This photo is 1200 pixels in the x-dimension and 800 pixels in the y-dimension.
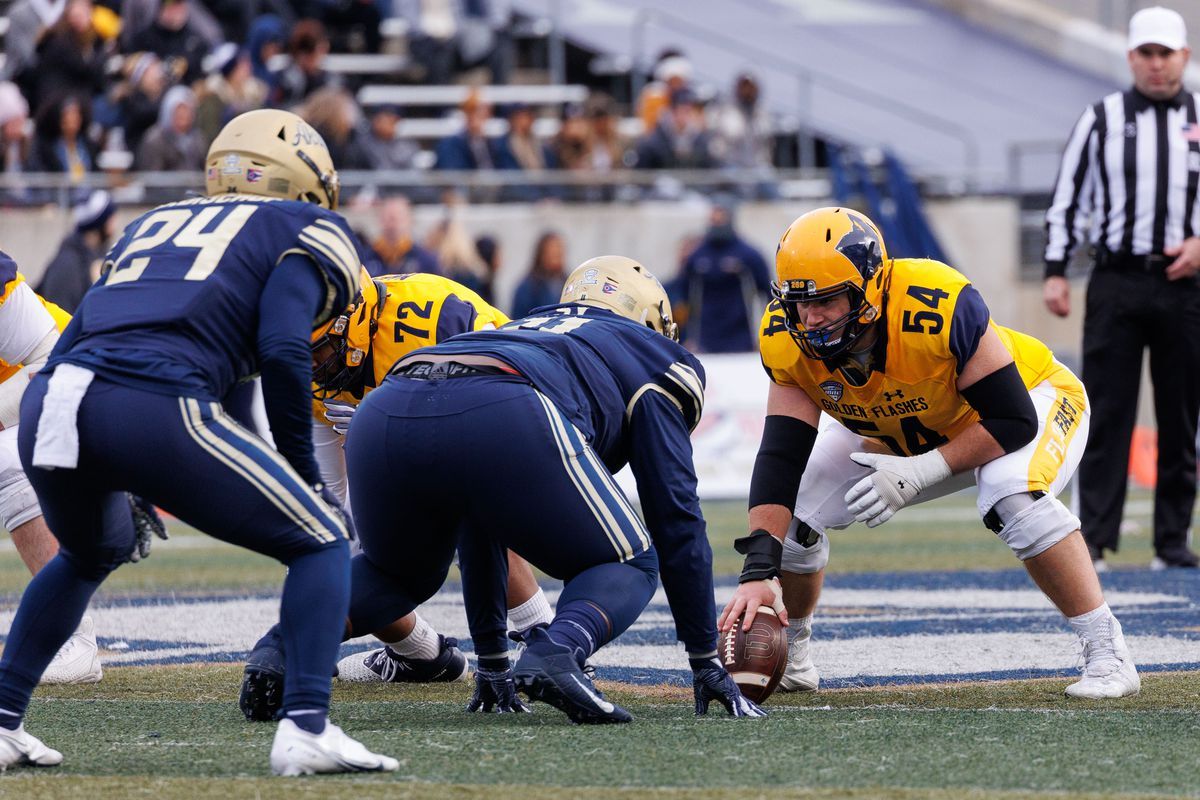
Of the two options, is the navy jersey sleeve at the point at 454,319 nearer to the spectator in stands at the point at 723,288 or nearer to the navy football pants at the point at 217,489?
the navy football pants at the point at 217,489

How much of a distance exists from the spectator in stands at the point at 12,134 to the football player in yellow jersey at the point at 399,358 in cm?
969

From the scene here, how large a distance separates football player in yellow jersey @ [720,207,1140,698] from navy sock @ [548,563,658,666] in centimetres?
59

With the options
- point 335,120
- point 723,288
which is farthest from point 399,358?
point 723,288

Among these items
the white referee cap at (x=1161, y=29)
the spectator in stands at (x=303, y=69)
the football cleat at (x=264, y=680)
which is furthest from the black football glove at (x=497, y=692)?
the spectator in stands at (x=303, y=69)

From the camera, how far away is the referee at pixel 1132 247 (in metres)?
8.06

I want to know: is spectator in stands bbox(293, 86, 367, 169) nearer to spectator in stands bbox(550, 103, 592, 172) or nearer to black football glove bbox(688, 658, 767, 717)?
spectator in stands bbox(550, 103, 592, 172)

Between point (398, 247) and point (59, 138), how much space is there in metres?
3.50

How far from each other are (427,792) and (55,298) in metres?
7.50

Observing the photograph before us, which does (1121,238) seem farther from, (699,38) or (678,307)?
(699,38)

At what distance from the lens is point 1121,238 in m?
8.10

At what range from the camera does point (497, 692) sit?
15.5 feet

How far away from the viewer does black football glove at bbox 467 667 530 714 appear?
15.5 ft

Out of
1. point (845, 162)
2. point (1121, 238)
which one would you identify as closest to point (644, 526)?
point (1121, 238)

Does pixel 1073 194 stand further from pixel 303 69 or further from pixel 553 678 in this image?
pixel 303 69
